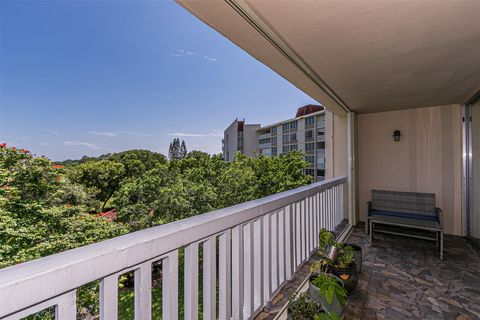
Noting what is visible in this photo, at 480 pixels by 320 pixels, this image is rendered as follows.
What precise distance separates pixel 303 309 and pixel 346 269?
0.82 metres

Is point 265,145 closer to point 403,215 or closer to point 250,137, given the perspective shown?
point 250,137

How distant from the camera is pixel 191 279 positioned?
1.11 meters

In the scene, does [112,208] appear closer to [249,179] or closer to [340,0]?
[249,179]

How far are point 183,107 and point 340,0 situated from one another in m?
15.4

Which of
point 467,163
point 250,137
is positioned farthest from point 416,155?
point 250,137

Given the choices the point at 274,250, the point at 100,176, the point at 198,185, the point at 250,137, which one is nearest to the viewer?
the point at 274,250

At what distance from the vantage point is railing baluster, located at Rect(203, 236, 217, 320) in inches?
47.3

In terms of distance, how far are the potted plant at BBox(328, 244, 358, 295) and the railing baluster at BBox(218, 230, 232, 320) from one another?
1.02m

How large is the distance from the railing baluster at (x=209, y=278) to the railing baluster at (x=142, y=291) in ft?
1.12

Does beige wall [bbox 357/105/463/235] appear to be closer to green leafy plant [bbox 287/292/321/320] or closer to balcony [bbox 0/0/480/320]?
balcony [bbox 0/0/480/320]

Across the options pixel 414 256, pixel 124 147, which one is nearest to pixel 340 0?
pixel 414 256

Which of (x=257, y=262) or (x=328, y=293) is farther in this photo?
(x=257, y=262)

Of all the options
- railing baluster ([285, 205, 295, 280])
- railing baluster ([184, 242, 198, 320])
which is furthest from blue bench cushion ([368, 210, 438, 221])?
railing baluster ([184, 242, 198, 320])

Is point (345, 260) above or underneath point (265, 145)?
underneath
